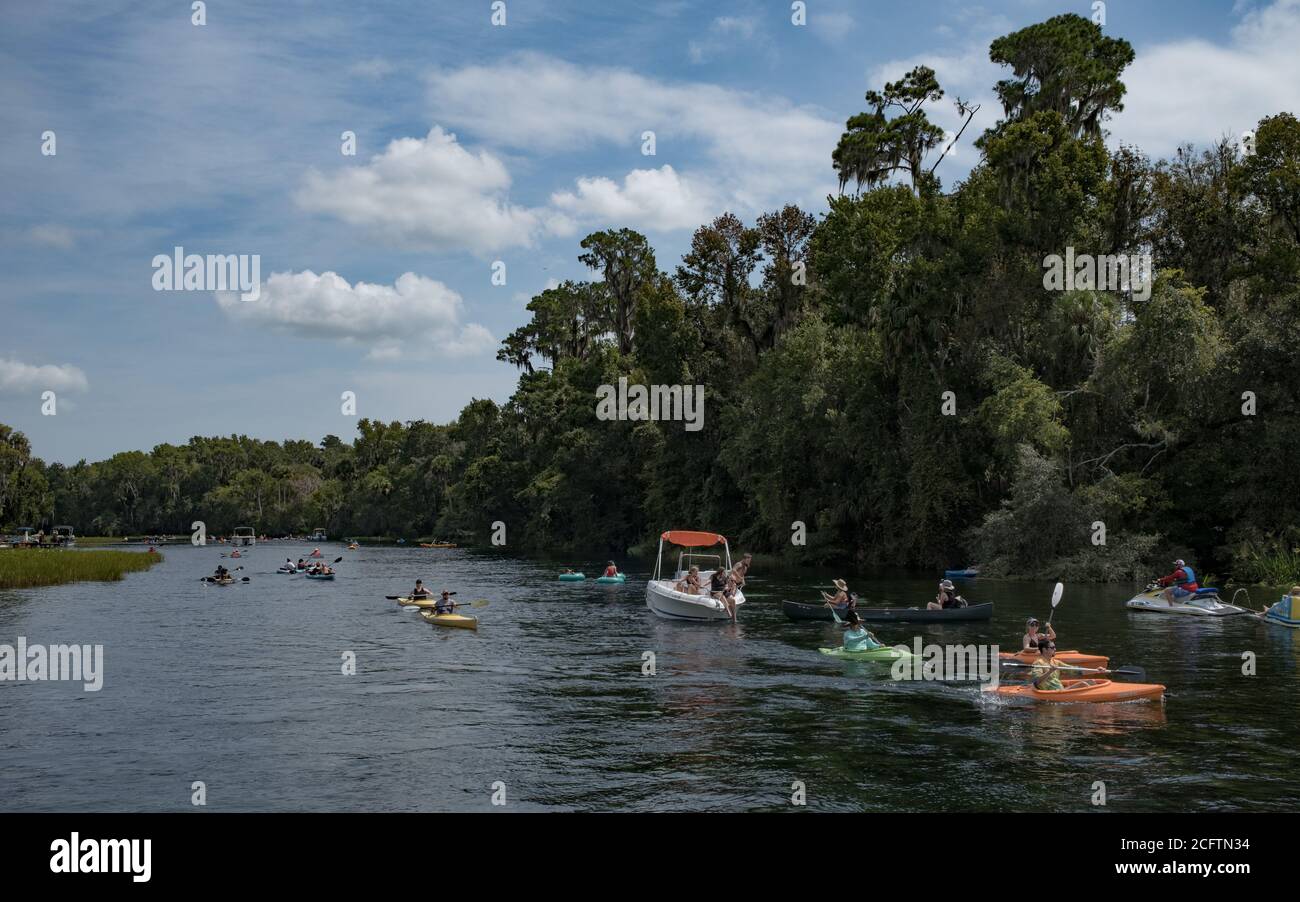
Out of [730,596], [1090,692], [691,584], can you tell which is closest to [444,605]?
[691,584]

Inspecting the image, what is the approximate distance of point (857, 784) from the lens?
1602cm

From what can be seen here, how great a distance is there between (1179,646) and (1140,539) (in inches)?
803

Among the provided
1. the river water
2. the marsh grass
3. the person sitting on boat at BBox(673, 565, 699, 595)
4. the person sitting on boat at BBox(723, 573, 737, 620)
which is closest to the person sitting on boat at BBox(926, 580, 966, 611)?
the river water

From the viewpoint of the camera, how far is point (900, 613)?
3603 cm

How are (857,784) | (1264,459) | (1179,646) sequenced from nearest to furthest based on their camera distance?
(857,784) < (1179,646) < (1264,459)

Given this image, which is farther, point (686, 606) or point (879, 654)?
point (686, 606)

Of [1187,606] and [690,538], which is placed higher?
[690,538]

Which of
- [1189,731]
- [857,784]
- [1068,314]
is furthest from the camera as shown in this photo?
[1068,314]

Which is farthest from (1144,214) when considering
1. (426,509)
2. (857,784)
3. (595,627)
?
(426,509)

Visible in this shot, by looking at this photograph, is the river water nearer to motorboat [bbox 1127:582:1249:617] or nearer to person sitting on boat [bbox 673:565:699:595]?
motorboat [bbox 1127:582:1249:617]

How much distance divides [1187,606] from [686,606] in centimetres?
1822

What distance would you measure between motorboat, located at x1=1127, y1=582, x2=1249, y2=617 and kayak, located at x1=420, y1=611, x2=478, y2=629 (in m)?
24.5

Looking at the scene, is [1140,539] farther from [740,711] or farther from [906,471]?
[740,711]
